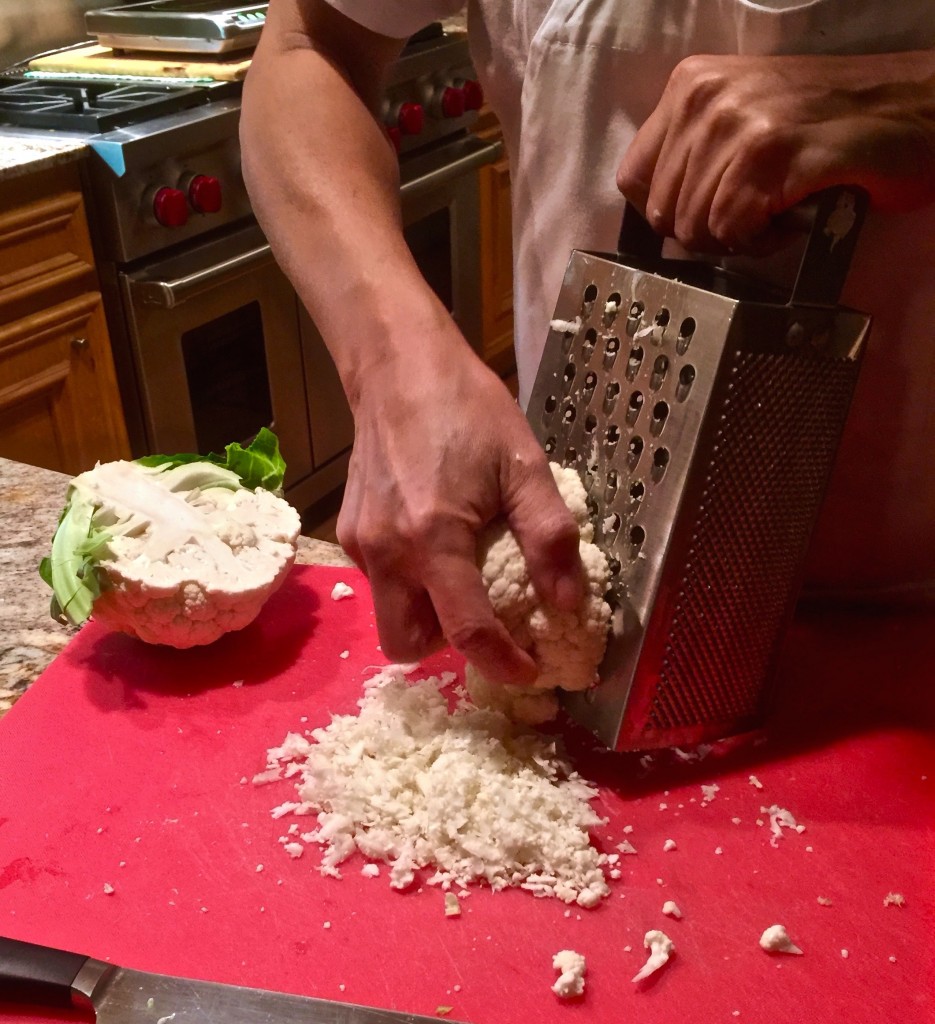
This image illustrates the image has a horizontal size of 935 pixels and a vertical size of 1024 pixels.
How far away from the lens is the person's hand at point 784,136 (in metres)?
0.74

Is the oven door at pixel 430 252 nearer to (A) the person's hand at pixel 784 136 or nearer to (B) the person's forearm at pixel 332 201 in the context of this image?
(B) the person's forearm at pixel 332 201

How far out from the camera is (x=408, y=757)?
0.86 metres

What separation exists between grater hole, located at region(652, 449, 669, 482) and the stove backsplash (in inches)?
93.6

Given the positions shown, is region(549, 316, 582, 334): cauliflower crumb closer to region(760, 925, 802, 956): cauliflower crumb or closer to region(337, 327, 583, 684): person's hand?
region(337, 327, 583, 684): person's hand

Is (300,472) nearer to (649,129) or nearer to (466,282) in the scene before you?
(466,282)

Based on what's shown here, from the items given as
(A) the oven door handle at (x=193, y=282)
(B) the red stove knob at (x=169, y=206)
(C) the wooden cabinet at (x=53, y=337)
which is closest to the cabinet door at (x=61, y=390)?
(C) the wooden cabinet at (x=53, y=337)

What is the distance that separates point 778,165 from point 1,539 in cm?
87

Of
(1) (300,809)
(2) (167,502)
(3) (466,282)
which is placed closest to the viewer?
(1) (300,809)

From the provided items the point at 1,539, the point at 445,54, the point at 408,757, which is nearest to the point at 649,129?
the point at 408,757

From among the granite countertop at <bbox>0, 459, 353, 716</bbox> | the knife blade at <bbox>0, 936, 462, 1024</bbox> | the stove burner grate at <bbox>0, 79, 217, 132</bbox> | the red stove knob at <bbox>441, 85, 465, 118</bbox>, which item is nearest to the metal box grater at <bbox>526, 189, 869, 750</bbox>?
the knife blade at <bbox>0, 936, 462, 1024</bbox>

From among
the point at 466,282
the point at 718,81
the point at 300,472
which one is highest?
the point at 718,81

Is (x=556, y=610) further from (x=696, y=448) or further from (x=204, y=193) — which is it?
(x=204, y=193)

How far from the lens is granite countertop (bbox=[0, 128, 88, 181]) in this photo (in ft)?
5.87

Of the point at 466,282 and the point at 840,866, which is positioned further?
the point at 466,282
